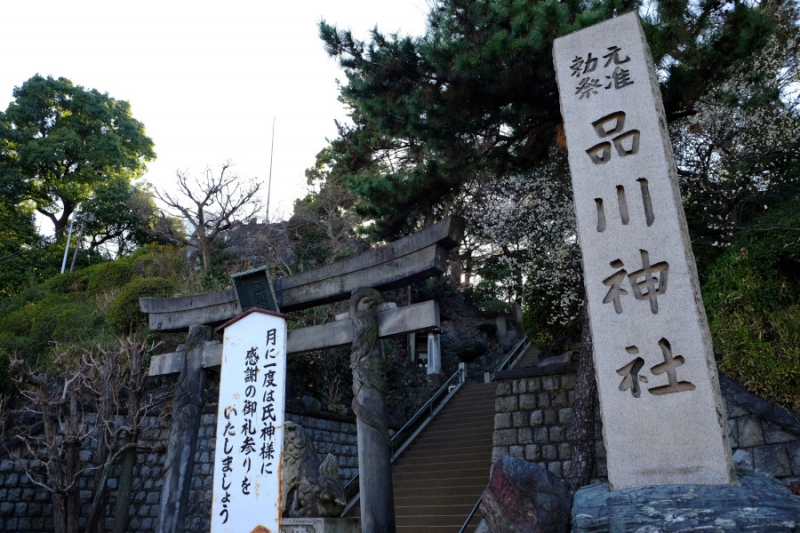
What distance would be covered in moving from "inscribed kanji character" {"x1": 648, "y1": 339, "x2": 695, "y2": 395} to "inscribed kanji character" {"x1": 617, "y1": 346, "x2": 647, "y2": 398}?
91 millimetres

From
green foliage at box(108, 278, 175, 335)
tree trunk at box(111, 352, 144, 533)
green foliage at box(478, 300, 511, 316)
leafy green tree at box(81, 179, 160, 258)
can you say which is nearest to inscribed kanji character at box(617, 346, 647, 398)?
tree trunk at box(111, 352, 144, 533)

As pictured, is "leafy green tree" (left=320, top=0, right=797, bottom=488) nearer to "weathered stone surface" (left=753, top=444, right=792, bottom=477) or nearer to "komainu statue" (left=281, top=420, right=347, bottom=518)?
"weathered stone surface" (left=753, top=444, right=792, bottom=477)

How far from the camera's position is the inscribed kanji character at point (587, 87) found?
4.99m

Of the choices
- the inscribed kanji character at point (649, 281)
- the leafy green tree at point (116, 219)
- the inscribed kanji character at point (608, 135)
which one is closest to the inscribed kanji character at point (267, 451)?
the inscribed kanji character at point (649, 281)

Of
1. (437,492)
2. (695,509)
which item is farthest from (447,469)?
(695,509)

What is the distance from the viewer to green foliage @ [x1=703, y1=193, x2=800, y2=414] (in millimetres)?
7039

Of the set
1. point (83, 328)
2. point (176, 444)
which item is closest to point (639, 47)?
point (176, 444)

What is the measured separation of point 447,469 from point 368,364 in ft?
17.4

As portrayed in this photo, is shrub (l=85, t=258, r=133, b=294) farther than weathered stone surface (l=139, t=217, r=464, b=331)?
Yes

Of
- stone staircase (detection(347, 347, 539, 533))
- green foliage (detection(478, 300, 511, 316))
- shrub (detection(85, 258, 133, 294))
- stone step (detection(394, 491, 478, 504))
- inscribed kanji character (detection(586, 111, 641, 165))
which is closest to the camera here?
inscribed kanji character (detection(586, 111, 641, 165))

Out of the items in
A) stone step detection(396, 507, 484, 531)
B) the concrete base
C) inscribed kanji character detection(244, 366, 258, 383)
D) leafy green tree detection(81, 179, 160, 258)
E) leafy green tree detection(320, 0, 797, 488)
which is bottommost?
stone step detection(396, 507, 484, 531)

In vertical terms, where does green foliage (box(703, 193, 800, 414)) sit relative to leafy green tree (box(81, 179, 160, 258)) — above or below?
below

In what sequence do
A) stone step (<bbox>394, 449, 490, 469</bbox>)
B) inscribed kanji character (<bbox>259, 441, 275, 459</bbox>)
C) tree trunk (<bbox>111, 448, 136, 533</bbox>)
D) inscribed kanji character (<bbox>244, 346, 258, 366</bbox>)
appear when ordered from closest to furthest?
inscribed kanji character (<bbox>259, 441, 275, 459</bbox>) < inscribed kanji character (<bbox>244, 346, 258, 366</bbox>) < tree trunk (<bbox>111, 448, 136, 533</bbox>) < stone step (<bbox>394, 449, 490, 469</bbox>)

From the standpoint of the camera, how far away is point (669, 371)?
13.2 ft
